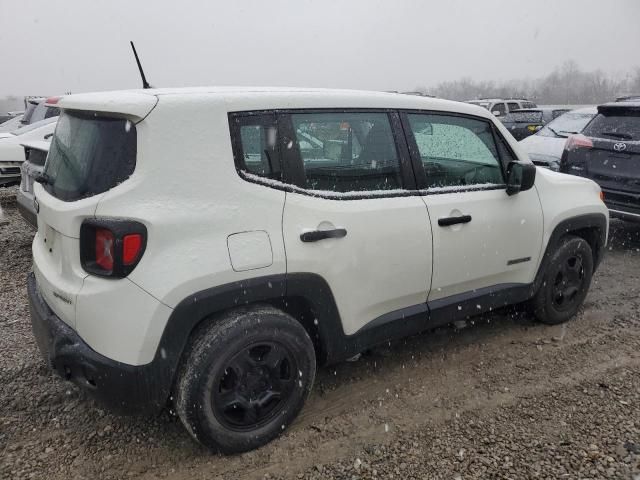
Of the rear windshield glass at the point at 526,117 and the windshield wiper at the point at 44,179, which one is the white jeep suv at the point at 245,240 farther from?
the rear windshield glass at the point at 526,117

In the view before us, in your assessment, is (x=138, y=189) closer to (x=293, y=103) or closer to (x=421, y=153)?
(x=293, y=103)

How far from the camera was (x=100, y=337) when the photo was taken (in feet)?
7.09

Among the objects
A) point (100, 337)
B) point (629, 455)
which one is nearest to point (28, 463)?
point (100, 337)

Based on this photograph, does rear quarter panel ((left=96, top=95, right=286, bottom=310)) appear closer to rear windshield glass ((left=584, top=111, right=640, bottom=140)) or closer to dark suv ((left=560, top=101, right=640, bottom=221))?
dark suv ((left=560, top=101, right=640, bottom=221))

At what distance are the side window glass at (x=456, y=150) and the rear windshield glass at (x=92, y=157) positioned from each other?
162 centimetres

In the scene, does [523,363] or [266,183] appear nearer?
[266,183]

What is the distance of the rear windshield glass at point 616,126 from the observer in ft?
18.9

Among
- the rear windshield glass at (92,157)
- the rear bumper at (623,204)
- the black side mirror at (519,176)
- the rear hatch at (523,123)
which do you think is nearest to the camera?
the rear windshield glass at (92,157)

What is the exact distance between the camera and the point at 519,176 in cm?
324

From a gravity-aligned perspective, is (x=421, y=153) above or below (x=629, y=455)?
above

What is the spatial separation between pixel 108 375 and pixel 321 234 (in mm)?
1146

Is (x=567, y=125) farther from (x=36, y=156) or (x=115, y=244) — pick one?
(x=115, y=244)

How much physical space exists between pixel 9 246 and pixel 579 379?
596cm

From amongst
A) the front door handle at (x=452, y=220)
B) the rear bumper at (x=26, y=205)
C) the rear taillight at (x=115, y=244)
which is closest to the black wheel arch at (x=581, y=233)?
the front door handle at (x=452, y=220)
